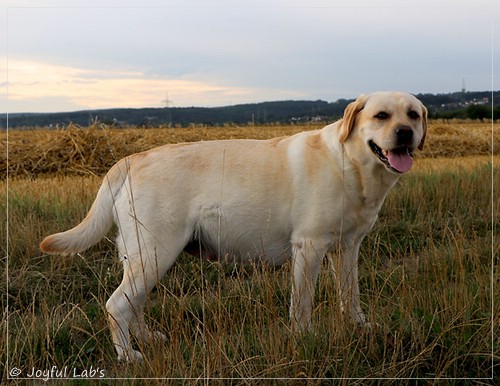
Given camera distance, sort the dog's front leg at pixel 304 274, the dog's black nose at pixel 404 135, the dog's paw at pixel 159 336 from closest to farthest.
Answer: the dog's paw at pixel 159 336 < the dog's front leg at pixel 304 274 < the dog's black nose at pixel 404 135

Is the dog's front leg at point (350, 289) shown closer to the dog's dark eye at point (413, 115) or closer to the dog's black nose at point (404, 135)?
the dog's black nose at point (404, 135)

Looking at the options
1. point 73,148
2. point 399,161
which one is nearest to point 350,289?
point 399,161

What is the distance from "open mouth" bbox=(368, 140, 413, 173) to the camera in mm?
4105

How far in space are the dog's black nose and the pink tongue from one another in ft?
0.33

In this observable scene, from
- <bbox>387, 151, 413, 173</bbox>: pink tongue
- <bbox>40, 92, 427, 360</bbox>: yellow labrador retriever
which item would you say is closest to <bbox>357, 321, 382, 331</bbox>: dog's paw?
<bbox>40, 92, 427, 360</bbox>: yellow labrador retriever

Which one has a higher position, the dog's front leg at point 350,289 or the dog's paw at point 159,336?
the dog's front leg at point 350,289

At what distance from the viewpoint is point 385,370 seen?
3330 mm

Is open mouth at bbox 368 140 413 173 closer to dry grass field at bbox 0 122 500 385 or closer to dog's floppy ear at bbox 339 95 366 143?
dog's floppy ear at bbox 339 95 366 143

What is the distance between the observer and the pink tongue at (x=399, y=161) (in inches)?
162

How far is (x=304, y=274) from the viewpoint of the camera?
3.84m

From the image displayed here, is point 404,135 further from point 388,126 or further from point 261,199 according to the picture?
point 261,199

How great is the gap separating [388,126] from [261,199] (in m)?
1.03

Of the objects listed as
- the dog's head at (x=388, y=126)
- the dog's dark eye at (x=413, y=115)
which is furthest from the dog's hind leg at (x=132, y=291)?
the dog's dark eye at (x=413, y=115)

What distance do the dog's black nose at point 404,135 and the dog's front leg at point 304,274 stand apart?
88 cm
